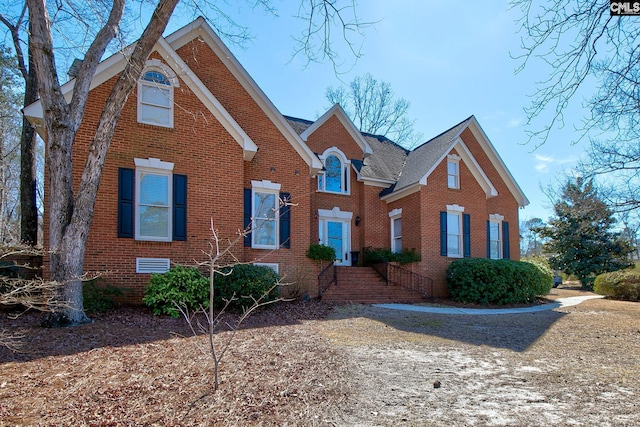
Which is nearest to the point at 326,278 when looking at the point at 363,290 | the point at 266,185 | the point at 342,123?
the point at 363,290

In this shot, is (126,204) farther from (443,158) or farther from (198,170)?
(443,158)

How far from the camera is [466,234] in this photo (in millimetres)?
16062

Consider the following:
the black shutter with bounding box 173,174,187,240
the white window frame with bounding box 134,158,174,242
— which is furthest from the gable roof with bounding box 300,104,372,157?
the white window frame with bounding box 134,158,174,242

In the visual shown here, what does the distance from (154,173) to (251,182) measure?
2.76m

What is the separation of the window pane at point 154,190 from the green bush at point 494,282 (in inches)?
390

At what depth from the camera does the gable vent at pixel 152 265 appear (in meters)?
9.97

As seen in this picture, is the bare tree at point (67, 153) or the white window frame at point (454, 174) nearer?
the bare tree at point (67, 153)

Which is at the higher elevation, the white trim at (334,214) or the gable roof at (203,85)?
the gable roof at (203,85)

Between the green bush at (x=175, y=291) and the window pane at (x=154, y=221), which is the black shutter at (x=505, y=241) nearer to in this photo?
the green bush at (x=175, y=291)

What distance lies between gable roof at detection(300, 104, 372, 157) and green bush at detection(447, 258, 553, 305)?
6614 mm

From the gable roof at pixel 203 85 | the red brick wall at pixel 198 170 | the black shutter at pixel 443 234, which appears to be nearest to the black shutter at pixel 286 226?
the red brick wall at pixel 198 170

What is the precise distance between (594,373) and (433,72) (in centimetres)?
533

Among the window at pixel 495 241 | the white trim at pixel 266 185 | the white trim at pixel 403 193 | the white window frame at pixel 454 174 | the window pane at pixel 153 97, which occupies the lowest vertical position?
the window at pixel 495 241

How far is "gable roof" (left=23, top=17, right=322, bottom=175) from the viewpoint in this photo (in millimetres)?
9906
